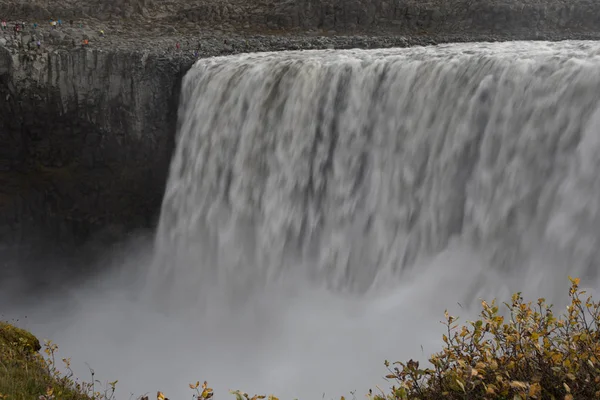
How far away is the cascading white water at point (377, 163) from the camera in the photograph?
883cm

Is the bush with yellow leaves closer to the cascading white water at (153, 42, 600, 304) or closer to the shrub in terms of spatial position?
the shrub

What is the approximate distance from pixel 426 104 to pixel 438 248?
3162 mm

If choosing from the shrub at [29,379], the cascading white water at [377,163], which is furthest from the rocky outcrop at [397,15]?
the shrub at [29,379]

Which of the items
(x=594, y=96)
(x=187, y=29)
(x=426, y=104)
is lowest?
(x=594, y=96)

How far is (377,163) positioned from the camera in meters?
11.8

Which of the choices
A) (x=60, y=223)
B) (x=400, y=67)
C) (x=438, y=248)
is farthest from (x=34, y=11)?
(x=438, y=248)

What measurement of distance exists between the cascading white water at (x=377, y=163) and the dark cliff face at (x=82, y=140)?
1674 mm

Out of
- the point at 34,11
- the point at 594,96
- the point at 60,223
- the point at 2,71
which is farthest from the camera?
the point at 34,11

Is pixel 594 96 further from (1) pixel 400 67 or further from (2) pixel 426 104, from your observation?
(1) pixel 400 67

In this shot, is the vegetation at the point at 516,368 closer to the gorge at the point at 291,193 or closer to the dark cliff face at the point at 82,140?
the gorge at the point at 291,193

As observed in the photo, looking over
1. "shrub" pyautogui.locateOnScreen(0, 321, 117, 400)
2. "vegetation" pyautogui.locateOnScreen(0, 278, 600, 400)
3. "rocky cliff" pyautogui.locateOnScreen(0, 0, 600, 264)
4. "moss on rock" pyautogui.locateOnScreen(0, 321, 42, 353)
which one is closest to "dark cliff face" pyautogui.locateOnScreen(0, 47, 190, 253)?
"rocky cliff" pyautogui.locateOnScreen(0, 0, 600, 264)

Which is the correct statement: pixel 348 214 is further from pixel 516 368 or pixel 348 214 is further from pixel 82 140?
pixel 82 140

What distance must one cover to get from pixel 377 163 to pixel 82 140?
1203 cm

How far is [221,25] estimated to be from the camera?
26.0m
